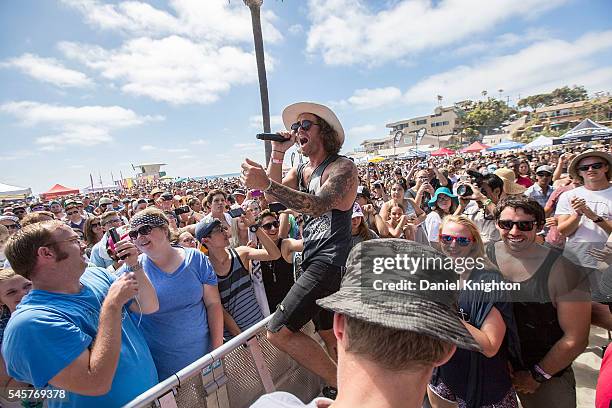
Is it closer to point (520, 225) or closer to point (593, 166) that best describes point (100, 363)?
point (520, 225)

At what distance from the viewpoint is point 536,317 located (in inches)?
75.2

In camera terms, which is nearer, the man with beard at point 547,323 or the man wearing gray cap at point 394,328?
the man wearing gray cap at point 394,328

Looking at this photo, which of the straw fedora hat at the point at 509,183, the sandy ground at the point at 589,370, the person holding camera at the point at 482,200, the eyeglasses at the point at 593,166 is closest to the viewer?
the sandy ground at the point at 589,370

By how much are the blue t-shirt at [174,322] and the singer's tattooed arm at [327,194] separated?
1.14 m

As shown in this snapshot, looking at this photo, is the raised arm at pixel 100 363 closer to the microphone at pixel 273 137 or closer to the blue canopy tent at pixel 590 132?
the microphone at pixel 273 137

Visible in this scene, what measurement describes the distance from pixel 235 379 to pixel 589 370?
11.8 ft

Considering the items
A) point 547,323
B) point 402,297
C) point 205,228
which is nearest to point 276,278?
point 205,228

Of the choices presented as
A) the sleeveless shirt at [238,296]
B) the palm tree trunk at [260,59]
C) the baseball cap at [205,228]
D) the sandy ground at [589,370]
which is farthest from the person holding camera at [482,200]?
the palm tree trunk at [260,59]

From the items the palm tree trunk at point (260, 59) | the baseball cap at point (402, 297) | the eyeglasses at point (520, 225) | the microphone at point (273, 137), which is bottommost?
the eyeglasses at point (520, 225)

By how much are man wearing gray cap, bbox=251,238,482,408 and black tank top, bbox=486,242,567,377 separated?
1335 mm

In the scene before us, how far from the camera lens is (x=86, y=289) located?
187cm

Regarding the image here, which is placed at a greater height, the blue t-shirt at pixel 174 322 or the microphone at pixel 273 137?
the microphone at pixel 273 137

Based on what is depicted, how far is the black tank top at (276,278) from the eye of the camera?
3381 millimetres

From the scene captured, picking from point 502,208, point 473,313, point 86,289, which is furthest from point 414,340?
point 502,208
